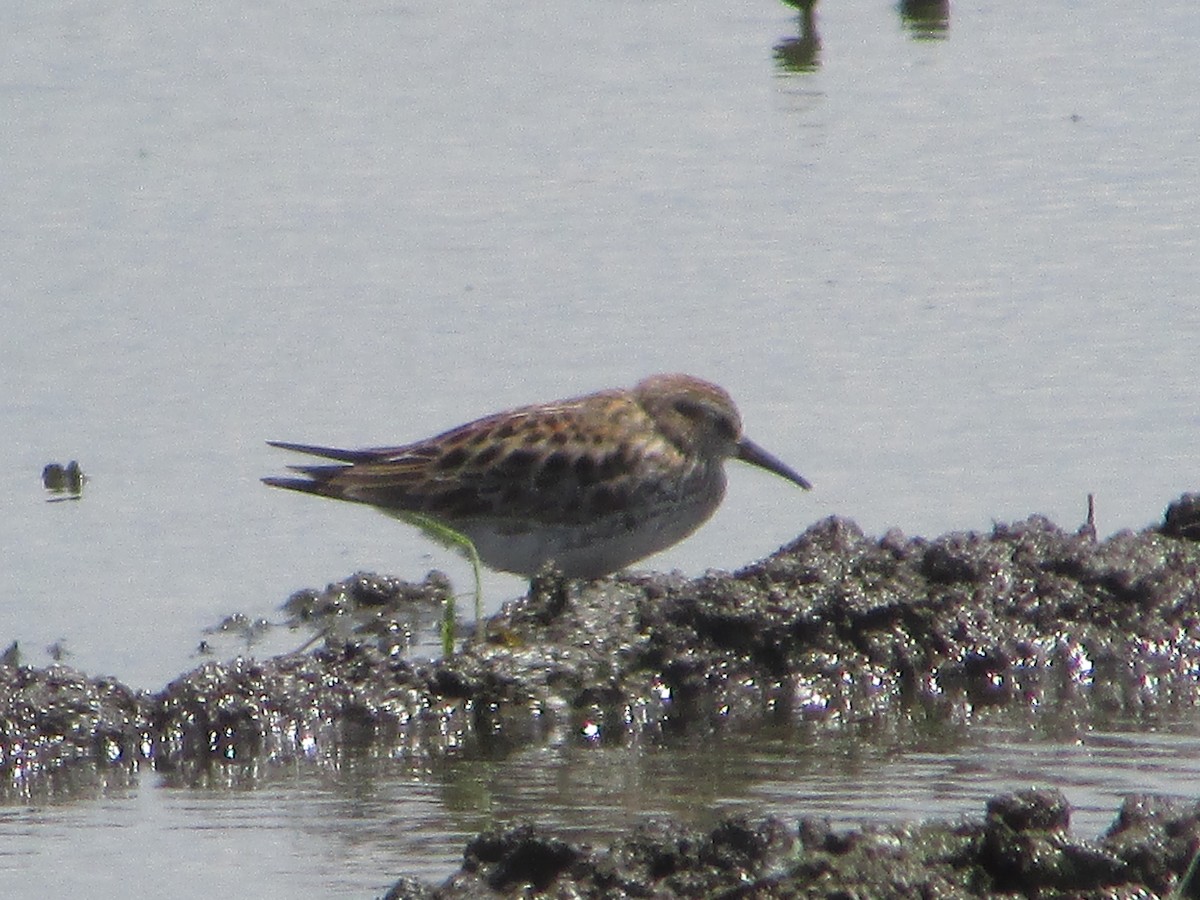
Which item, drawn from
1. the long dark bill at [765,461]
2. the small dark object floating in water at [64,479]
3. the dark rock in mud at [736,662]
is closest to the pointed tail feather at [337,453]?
the dark rock in mud at [736,662]

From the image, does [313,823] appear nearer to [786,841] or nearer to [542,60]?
[786,841]

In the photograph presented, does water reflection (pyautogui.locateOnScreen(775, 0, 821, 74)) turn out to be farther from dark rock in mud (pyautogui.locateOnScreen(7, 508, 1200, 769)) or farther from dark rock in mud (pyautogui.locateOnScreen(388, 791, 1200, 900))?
dark rock in mud (pyautogui.locateOnScreen(388, 791, 1200, 900))

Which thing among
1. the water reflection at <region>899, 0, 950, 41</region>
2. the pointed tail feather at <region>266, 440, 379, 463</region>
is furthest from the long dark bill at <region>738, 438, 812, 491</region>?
the water reflection at <region>899, 0, 950, 41</region>

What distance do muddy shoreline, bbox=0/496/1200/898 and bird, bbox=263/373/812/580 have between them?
0.37 meters

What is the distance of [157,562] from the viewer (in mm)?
7969

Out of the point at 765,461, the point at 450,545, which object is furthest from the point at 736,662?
the point at 765,461

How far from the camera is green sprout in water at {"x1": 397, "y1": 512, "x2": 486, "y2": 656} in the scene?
6.97m

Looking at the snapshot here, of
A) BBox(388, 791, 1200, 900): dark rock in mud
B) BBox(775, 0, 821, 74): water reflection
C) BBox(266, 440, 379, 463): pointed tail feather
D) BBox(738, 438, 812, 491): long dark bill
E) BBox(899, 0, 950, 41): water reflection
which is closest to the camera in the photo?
BBox(388, 791, 1200, 900): dark rock in mud

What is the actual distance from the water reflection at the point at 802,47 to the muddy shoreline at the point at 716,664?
6845mm

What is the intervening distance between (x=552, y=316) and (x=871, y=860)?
5404mm

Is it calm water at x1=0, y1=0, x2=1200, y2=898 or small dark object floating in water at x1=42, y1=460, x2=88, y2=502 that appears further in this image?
small dark object floating in water at x1=42, y1=460, x2=88, y2=502

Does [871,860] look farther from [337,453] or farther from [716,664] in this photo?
[337,453]

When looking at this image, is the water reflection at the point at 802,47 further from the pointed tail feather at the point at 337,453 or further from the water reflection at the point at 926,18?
the pointed tail feather at the point at 337,453

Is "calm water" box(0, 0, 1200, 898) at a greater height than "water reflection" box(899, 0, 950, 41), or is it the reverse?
Result: "water reflection" box(899, 0, 950, 41)
